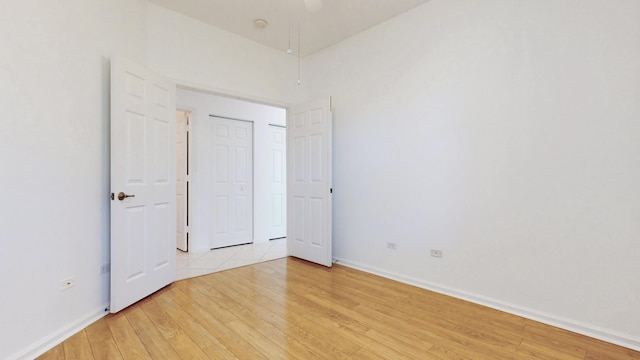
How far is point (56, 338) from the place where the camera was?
1.94m

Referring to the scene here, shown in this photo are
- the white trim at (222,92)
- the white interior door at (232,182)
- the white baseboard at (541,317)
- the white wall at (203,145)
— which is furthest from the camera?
the white interior door at (232,182)

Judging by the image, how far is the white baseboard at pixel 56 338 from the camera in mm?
1743

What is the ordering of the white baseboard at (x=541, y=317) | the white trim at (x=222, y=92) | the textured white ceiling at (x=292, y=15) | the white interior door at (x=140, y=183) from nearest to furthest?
the white baseboard at (x=541, y=317) → the white interior door at (x=140, y=183) → the textured white ceiling at (x=292, y=15) → the white trim at (x=222, y=92)

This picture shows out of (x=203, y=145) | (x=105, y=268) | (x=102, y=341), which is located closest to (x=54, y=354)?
(x=102, y=341)

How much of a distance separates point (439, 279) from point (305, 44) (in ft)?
10.4

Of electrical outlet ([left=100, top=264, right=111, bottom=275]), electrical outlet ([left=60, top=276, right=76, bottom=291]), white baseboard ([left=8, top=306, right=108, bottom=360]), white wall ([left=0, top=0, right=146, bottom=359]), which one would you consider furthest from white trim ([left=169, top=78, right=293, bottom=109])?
white baseboard ([left=8, top=306, right=108, bottom=360])

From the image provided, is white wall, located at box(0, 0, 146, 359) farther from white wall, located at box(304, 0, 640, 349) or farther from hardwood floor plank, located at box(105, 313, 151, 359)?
white wall, located at box(304, 0, 640, 349)

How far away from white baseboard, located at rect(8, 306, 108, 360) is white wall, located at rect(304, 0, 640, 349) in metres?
2.57

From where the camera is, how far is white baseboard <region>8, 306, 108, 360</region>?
1743mm

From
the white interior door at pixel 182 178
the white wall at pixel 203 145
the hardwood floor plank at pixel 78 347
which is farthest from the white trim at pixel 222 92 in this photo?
the hardwood floor plank at pixel 78 347

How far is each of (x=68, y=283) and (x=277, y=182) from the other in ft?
11.7

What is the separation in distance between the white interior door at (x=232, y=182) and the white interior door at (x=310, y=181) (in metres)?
1.17

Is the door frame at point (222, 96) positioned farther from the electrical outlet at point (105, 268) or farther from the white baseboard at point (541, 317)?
the white baseboard at point (541, 317)

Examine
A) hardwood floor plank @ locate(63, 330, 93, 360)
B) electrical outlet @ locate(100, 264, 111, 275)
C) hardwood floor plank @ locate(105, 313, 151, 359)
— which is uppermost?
electrical outlet @ locate(100, 264, 111, 275)
